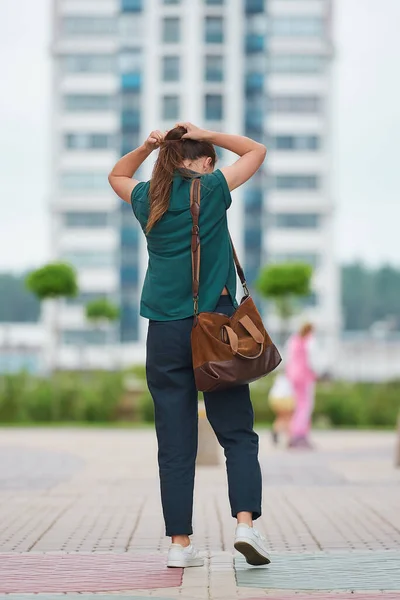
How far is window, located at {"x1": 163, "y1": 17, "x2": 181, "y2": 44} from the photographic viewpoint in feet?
315

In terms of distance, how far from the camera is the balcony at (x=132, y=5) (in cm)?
9675

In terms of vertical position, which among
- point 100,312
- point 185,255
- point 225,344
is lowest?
point 100,312

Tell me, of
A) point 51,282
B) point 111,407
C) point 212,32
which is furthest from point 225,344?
point 212,32

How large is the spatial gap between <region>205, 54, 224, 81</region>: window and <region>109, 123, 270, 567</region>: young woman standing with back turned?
91.3 metres

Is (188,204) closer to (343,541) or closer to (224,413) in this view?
(224,413)

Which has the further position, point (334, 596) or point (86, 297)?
point (86, 297)

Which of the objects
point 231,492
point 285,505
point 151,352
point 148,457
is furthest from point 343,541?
point 148,457

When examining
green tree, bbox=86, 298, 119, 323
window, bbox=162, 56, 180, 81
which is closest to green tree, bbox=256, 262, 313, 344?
green tree, bbox=86, 298, 119, 323

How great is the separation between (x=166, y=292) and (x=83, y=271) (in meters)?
90.1

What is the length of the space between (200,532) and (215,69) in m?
90.0

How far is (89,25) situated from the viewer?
321ft

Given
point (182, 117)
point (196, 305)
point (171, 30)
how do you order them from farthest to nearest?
point (171, 30) → point (182, 117) → point (196, 305)

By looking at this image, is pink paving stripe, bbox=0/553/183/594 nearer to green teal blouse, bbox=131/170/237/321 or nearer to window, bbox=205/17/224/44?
green teal blouse, bbox=131/170/237/321

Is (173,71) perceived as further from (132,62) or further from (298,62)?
(298,62)
